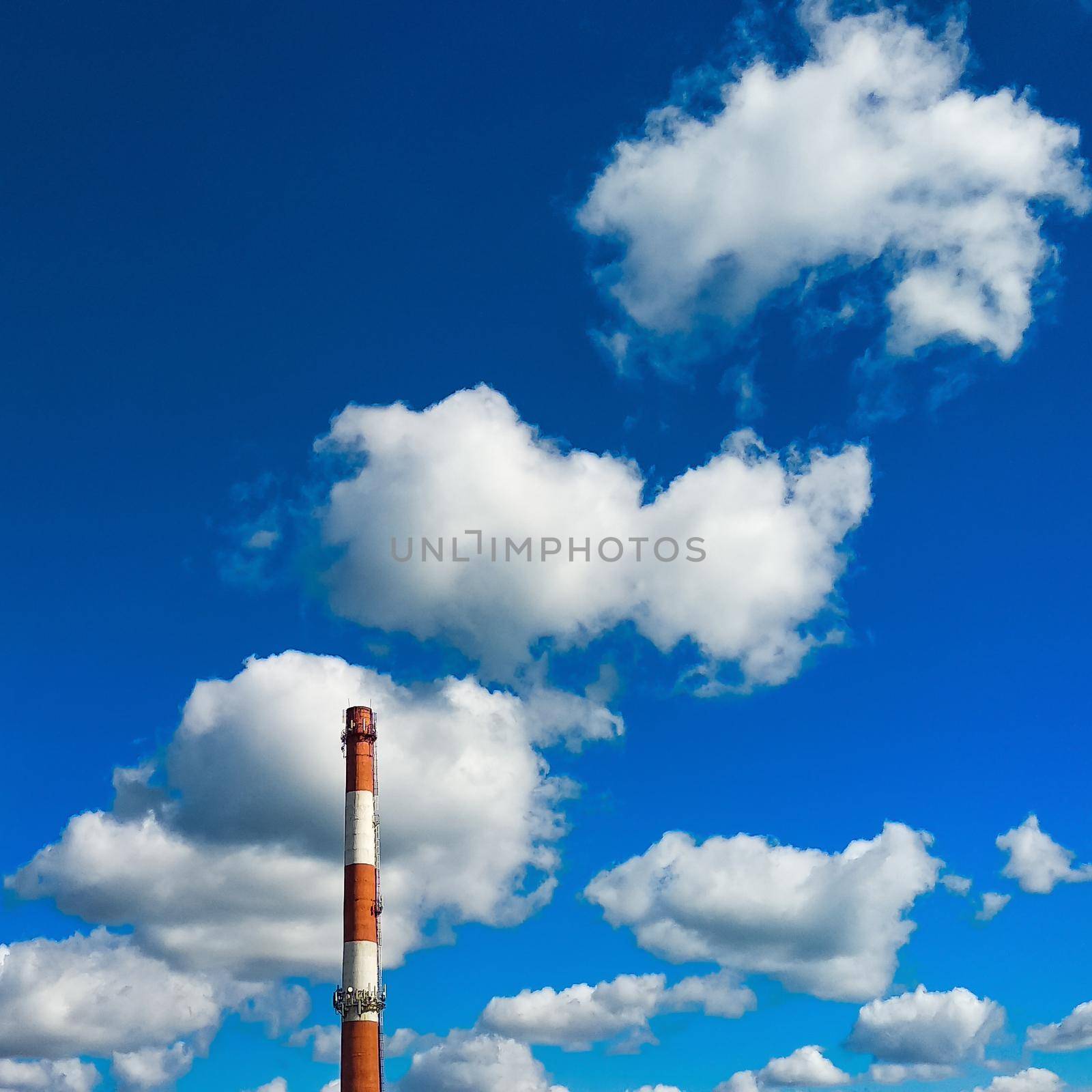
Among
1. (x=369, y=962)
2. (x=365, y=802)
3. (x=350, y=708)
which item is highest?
(x=350, y=708)

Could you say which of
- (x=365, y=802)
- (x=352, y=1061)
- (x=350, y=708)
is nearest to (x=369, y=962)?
(x=352, y=1061)

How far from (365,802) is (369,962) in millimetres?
12001

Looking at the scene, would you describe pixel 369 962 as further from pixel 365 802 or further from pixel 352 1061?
pixel 365 802

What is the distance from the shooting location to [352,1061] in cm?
7938

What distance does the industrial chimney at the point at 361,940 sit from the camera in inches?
3135

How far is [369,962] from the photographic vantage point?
81688mm

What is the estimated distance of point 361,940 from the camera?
268 feet

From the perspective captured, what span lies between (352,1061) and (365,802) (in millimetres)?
18534

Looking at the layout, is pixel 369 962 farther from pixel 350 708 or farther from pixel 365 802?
pixel 350 708

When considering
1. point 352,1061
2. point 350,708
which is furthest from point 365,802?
point 352,1061

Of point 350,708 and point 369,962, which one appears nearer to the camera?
point 369,962

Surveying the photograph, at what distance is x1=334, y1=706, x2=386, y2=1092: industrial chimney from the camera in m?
79.6

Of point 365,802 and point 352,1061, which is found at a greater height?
point 365,802

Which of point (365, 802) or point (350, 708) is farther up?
point (350, 708)
